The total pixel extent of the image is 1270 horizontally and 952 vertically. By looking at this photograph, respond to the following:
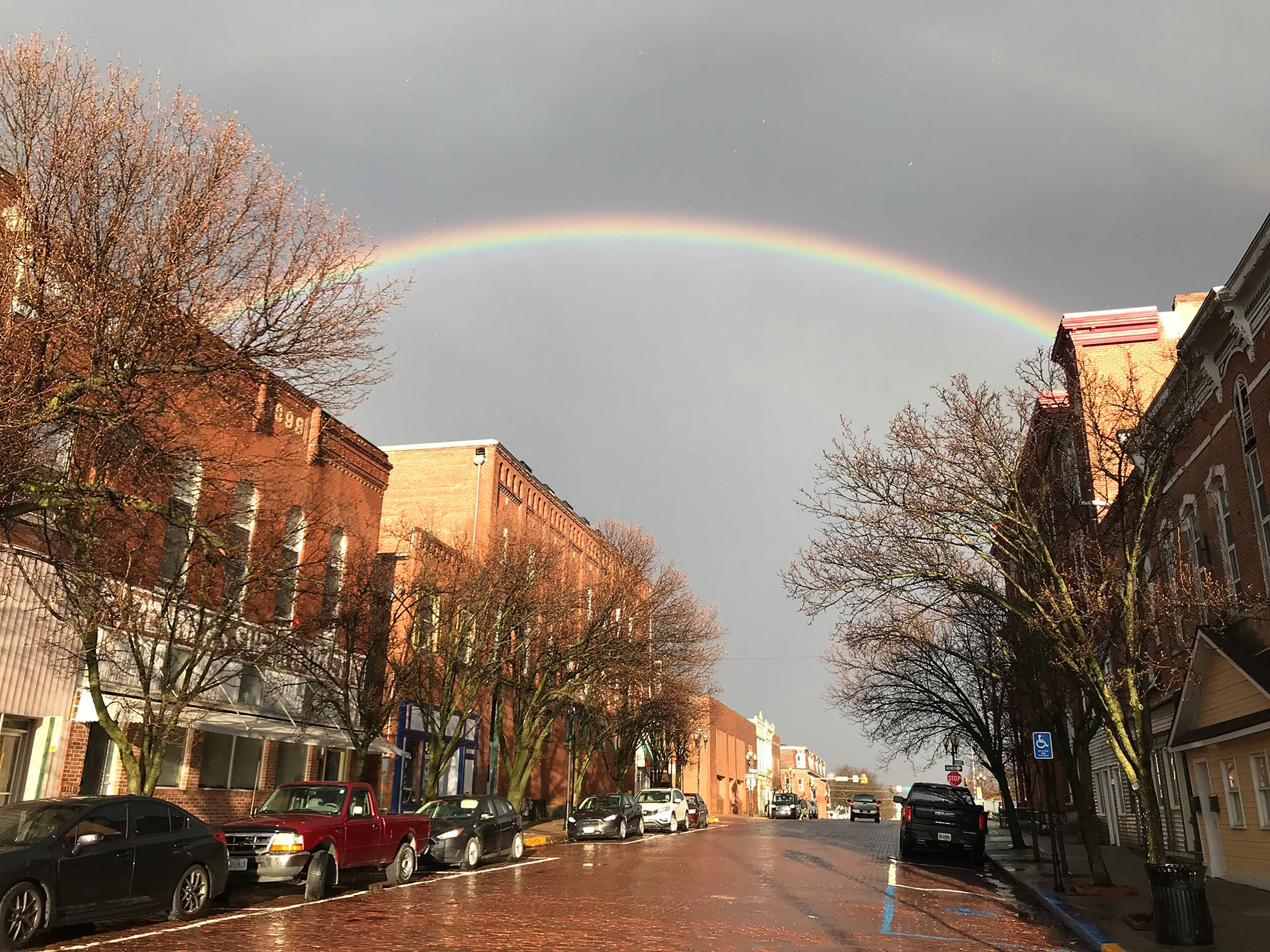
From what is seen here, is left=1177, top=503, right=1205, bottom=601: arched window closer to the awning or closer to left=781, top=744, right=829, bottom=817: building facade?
the awning

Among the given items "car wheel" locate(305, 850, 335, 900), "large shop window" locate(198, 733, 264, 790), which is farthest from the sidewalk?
"large shop window" locate(198, 733, 264, 790)

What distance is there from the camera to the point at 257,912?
43.9 feet

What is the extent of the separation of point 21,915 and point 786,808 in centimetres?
6374

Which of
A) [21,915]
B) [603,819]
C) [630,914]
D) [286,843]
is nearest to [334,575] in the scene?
[603,819]

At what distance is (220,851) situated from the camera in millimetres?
13141

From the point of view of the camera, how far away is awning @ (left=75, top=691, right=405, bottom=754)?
18.7 metres

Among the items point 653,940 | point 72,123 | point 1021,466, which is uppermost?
point 72,123

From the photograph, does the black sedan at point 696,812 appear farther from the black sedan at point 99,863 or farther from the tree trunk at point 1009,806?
the black sedan at point 99,863

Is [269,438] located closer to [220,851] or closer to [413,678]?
[413,678]

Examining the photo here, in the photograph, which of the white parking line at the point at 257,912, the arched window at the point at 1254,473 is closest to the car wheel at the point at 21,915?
the white parking line at the point at 257,912

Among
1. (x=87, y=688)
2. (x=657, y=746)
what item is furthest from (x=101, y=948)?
(x=657, y=746)

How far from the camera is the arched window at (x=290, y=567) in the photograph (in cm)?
1817

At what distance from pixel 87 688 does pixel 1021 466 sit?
17.3 m

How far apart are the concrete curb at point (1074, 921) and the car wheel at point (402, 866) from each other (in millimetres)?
10718
